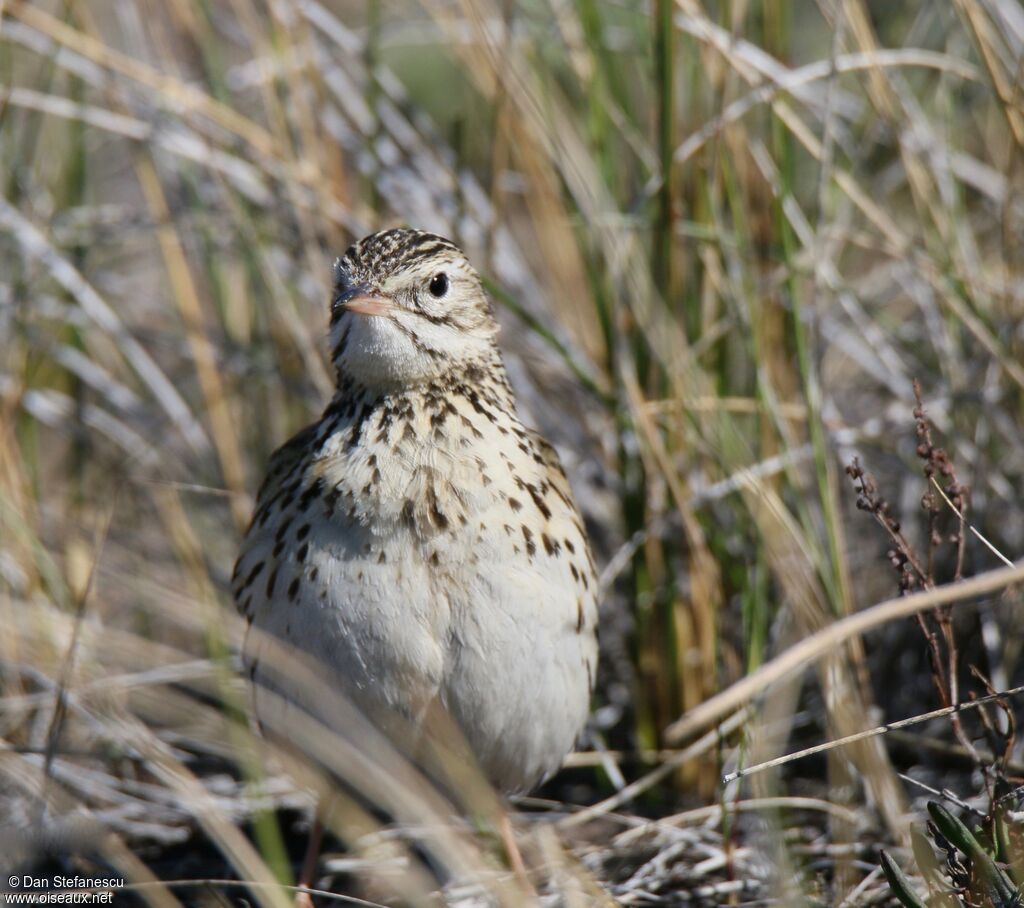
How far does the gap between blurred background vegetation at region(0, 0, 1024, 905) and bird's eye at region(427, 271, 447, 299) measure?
0.76 metres

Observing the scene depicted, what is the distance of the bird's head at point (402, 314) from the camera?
377 cm

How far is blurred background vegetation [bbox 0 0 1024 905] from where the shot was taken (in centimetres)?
432

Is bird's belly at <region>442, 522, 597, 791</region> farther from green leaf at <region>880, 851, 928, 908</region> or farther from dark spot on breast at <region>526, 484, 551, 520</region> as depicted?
green leaf at <region>880, 851, 928, 908</region>

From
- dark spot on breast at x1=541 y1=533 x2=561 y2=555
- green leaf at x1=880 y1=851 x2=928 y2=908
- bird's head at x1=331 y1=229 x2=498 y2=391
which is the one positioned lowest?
green leaf at x1=880 y1=851 x2=928 y2=908

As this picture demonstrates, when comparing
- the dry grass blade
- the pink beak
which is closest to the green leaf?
the dry grass blade

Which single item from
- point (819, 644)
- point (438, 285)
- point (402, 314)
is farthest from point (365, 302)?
point (819, 644)

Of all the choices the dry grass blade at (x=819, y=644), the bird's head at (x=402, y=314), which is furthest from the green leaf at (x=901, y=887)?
the bird's head at (x=402, y=314)

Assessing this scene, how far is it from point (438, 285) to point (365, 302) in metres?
0.28

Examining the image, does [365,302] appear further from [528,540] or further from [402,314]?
[528,540]

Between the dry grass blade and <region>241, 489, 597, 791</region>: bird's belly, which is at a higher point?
the dry grass blade

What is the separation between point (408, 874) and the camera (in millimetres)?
4492

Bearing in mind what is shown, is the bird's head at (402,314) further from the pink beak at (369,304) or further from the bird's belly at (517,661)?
the bird's belly at (517,661)

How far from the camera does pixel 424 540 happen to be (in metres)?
3.71

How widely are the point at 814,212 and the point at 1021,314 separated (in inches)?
42.0
